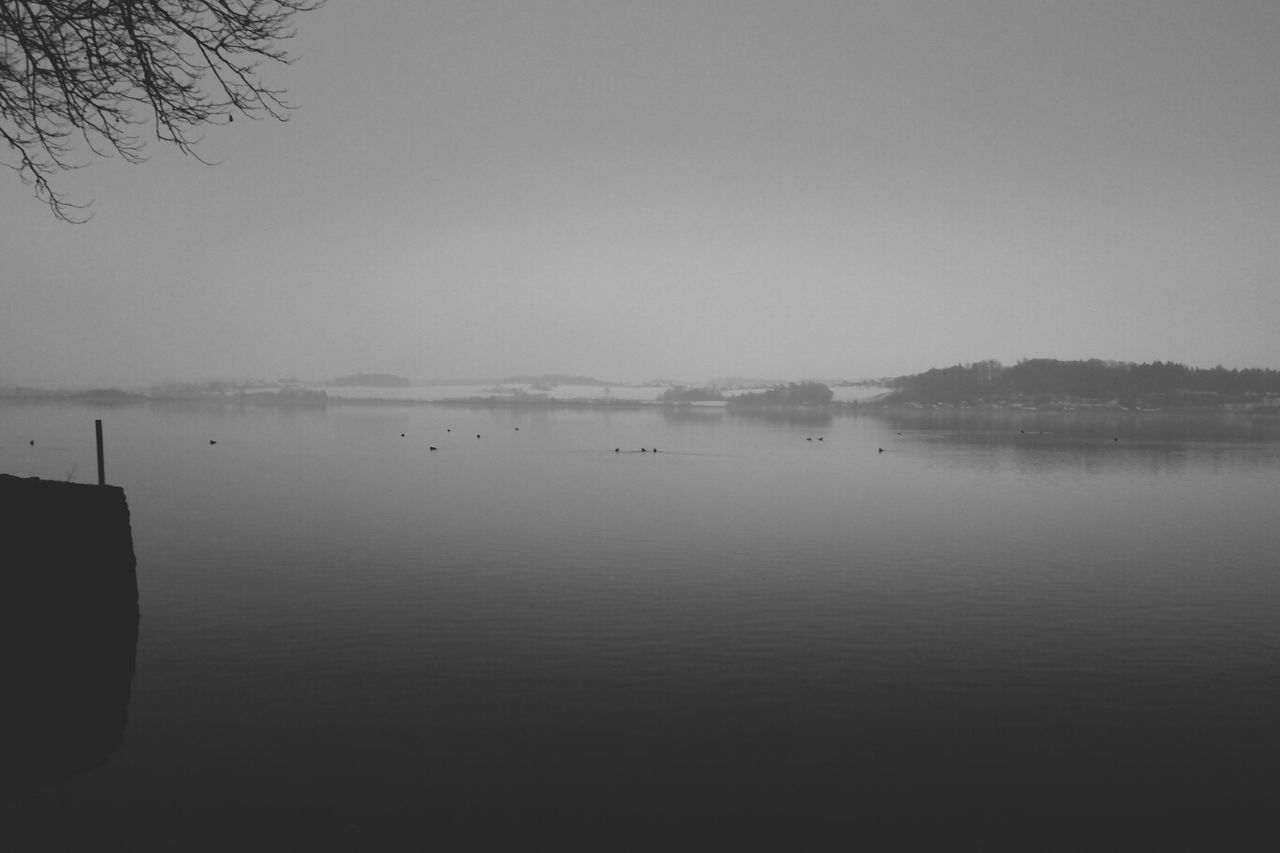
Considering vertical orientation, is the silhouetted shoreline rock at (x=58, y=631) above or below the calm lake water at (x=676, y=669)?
above

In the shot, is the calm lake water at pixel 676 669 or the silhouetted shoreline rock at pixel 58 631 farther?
the silhouetted shoreline rock at pixel 58 631

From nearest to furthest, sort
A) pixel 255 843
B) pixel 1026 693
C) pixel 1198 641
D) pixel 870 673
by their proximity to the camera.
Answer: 1. pixel 255 843
2. pixel 1026 693
3. pixel 870 673
4. pixel 1198 641

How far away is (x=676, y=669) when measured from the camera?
1984 centimetres

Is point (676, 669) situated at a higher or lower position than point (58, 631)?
lower

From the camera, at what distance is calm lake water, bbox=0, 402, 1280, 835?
530 inches

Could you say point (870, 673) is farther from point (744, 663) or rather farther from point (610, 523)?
point (610, 523)

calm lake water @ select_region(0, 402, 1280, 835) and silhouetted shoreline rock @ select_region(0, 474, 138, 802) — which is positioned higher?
silhouetted shoreline rock @ select_region(0, 474, 138, 802)

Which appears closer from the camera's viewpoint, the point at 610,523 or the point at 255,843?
the point at 255,843

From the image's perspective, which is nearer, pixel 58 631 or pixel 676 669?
pixel 58 631

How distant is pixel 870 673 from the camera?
19.8m

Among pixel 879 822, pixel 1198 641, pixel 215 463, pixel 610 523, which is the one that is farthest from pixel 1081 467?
pixel 215 463

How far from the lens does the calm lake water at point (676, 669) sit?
13469 mm

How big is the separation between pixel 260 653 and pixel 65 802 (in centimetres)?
820

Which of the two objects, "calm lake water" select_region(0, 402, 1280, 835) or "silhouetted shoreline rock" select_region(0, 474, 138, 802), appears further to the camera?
"silhouetted shoreline rock" select_region(0, 474, 138, 802)
